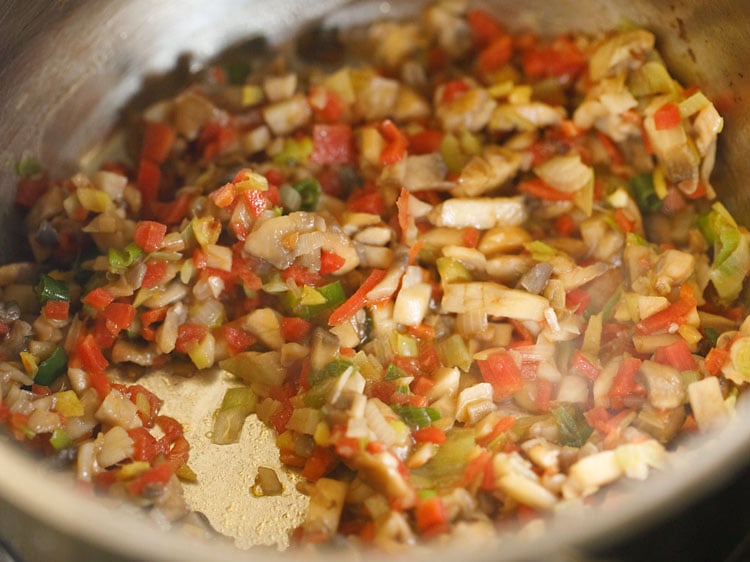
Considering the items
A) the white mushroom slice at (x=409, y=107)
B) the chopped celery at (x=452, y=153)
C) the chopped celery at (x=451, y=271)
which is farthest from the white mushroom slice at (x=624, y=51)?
the chopped celery at (x=451, y=271)

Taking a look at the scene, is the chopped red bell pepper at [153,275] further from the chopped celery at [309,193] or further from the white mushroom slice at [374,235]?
the white mushroom slice at [374,235]

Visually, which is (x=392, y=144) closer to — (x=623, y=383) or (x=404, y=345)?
(x=404, y=345)

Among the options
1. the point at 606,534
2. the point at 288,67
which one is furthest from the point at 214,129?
the point at 606,534

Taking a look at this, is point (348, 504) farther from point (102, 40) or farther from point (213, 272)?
point (102, 40)

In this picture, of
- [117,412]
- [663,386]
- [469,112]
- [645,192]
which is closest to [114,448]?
[117,412]

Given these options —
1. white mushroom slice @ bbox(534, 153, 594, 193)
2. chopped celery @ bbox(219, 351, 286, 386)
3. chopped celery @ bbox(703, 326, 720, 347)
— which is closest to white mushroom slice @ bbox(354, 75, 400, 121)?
white mushroom slice @ bbox(534, 153, 594, 193)

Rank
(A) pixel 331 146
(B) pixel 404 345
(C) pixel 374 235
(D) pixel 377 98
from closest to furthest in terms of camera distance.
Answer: (B) pixel 404 345 < (C) pixel 374 235 < (A) pixel 331 146 < (D) pixel 377 98

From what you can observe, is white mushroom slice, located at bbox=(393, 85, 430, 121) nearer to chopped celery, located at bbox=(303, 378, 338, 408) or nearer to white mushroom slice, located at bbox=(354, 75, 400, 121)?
white mushroom slice, located at bbox=(354, 75, 400, 121)
